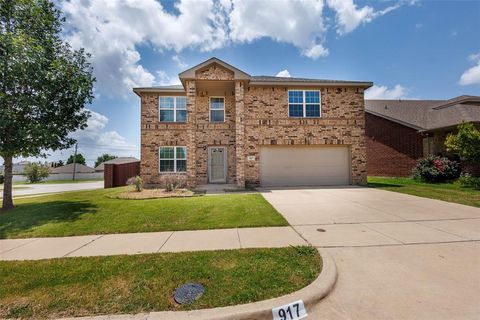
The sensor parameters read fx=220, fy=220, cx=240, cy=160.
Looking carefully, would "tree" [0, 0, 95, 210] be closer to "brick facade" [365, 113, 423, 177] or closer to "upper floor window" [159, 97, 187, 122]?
"upper floor window" [159, 97, 187, 122]

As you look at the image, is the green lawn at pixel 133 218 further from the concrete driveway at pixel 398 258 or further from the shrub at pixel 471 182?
the shrub at pixel 471 182

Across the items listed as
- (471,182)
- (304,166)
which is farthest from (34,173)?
(471,182)

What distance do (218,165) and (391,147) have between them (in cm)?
1488

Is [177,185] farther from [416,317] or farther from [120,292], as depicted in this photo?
[416,317]

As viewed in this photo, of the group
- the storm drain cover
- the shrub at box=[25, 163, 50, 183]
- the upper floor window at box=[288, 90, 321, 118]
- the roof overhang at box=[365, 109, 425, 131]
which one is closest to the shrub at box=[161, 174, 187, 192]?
the upper floor window at box=[288, 90, 321, 118]

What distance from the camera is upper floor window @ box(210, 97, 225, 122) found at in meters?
13.9

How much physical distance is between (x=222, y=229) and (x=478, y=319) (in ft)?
13.9

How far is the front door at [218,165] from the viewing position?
13828mm

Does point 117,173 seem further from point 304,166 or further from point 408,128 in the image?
point 408,128

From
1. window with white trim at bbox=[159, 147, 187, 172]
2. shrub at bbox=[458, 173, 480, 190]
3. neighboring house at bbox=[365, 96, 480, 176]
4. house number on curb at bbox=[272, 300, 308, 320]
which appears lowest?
house number on curb at bbox=[272, 300, 308, 320]

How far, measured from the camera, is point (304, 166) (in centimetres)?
1359

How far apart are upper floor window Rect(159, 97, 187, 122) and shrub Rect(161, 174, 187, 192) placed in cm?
353

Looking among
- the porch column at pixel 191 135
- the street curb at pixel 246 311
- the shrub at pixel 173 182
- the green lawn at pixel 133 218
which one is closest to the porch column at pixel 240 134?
the porch column at pixel 191 135

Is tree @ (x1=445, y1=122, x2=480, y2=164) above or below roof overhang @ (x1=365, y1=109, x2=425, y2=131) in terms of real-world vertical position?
below
